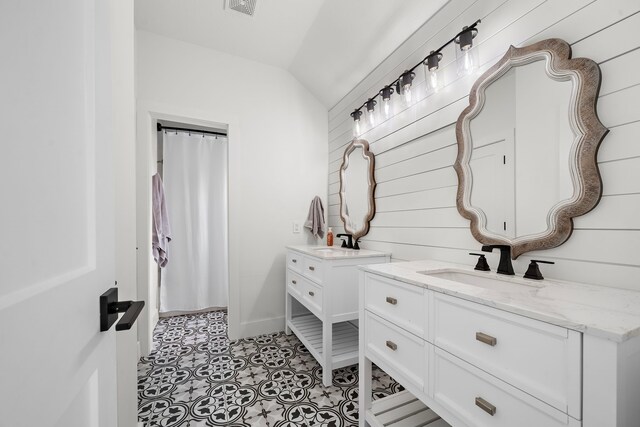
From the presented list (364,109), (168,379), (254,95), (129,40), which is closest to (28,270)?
(129,40)

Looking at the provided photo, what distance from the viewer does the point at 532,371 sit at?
723 mm

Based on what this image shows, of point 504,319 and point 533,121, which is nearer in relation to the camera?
point 504,319

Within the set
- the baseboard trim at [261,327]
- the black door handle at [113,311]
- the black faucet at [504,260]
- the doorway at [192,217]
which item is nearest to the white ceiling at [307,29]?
the doorway at [192,217]

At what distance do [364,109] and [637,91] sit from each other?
5.65 feet

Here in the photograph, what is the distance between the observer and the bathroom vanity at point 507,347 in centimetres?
60

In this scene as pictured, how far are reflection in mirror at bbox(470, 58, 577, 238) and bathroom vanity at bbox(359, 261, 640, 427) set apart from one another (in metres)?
0.32

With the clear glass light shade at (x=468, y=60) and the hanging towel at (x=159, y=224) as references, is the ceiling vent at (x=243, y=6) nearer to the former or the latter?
the clear glass light shade at (x=468, y=60)

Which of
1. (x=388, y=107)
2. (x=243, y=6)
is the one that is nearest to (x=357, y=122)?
(x=388, y=107)

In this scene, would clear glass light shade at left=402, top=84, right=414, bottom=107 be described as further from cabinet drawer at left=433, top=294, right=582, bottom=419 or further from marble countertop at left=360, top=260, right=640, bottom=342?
cabinet drawer at left=433, top=294, right=582, bottom=419

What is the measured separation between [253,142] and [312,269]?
146 cm

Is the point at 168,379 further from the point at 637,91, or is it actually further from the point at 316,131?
the point at 637,91

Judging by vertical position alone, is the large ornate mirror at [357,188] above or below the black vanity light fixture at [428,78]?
below

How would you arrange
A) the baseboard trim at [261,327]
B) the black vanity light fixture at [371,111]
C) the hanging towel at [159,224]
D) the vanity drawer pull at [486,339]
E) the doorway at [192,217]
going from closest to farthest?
the vanity drawer pull at [486,339] < the black vanity light fixture at [371,111] < the baseboard trim at [261,327] < the hanging towel at [159,224] < the doorway at [192,217]

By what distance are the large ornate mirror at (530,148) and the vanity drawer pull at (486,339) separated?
57 cm
